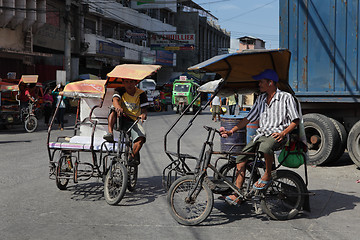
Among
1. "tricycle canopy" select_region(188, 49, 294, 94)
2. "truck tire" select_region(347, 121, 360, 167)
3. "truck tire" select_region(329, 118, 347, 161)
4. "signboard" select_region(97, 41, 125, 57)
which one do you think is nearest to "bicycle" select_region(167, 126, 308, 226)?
"tricycle canopy" select_region(188, 49, 294, 94)

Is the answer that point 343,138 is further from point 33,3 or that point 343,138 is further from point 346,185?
point 33,3

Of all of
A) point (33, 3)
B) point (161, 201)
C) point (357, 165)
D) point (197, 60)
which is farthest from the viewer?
point (197, 60)

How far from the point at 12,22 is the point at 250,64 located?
72.2ft

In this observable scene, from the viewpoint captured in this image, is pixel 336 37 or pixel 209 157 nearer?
pixel 209 157

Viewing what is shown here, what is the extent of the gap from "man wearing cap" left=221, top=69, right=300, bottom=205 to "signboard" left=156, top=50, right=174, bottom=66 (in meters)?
45.1

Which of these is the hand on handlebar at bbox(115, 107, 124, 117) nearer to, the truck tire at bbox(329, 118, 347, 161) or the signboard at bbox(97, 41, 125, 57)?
the truck tire at bbox(329, 118, 347, 161)

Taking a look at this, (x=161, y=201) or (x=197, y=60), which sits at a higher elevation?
(x=197, y=60)

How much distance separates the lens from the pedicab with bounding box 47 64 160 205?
20.5 feet

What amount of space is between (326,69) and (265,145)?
5.06 meters

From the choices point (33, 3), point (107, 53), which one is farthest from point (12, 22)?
point (107, 53)

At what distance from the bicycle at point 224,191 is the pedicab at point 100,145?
3.31 ft

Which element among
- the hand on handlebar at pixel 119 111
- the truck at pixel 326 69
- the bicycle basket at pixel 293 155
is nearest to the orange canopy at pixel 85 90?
the hand on handlebar at pixel 119 111

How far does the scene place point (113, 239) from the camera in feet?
15.5

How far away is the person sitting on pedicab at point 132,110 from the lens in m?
6.70
